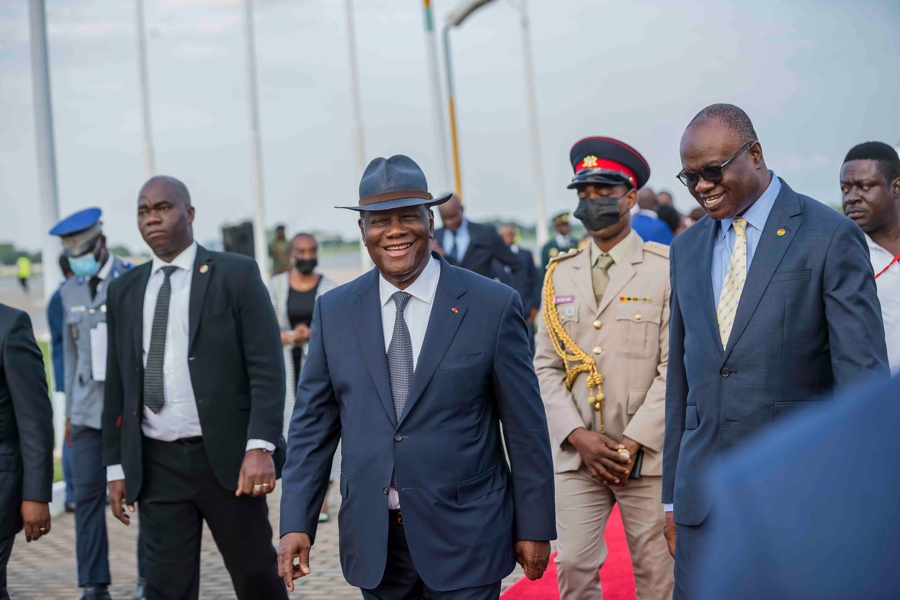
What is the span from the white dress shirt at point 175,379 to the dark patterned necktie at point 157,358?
2cm

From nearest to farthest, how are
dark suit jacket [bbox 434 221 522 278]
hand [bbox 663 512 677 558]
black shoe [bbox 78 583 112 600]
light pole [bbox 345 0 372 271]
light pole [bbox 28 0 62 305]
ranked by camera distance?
hand [bbox 663 512 677 558] < black shoe [bbox 78 583 112 600] < light pole [bbox 28 0 62 305] < dark suit jacket [bbox 434 221 522 278] < light pole [bbox 345 0 372 271]

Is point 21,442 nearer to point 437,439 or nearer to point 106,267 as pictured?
point 437,439

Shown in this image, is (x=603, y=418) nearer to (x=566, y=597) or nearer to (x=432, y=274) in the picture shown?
(x=566, y=597)

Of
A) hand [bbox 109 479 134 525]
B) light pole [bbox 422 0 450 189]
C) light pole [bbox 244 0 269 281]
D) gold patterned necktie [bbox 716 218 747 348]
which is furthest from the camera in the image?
light pole [bbox 422 0 450 189]

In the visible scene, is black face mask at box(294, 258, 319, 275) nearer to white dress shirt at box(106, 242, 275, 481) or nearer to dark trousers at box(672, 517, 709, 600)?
white dress shirt at box(106, 242, 275, 481)

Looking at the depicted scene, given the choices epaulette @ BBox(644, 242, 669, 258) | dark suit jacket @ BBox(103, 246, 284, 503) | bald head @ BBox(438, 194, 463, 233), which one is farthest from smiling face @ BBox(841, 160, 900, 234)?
bald head @ BBox(438, 194, 463, 233)

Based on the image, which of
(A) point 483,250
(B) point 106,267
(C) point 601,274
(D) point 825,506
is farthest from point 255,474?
(A) point 483,250

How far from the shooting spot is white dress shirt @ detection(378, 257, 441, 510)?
347cm

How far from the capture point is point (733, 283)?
3312 mm

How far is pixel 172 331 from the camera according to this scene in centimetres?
479

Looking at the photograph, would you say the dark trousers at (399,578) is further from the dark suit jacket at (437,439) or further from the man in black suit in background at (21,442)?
the man in black suit in background at (21,442)

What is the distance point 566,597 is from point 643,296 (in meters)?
1.43

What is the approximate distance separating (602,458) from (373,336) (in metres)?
1.43

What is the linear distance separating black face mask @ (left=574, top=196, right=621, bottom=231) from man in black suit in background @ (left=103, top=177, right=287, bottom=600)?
1.68 metres
